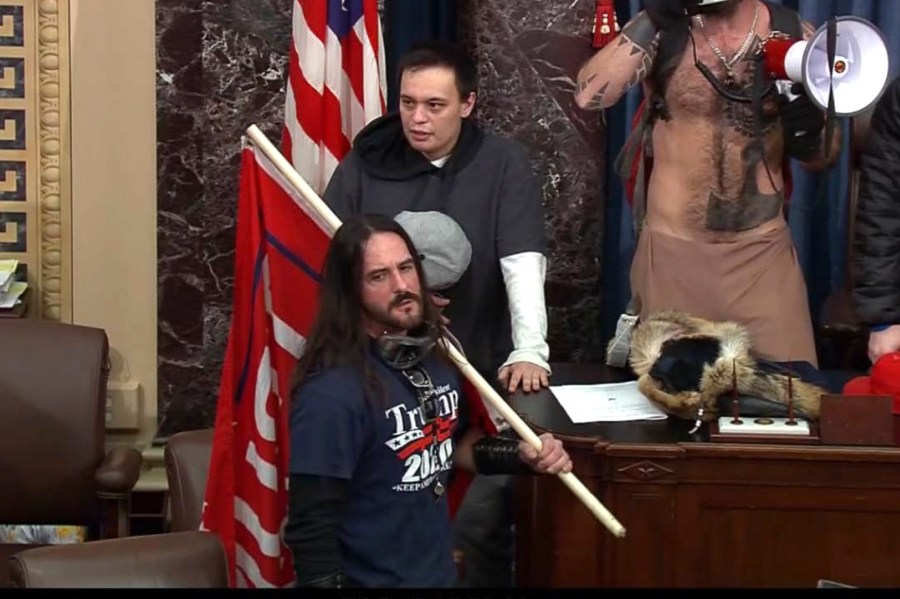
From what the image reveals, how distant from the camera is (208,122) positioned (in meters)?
4.69

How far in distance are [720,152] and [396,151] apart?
0.83 metres

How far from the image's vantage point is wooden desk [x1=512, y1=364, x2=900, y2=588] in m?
3.26

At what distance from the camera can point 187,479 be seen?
3707mm

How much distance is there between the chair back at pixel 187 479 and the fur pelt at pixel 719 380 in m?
1.09

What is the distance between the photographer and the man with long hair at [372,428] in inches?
111

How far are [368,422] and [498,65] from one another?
207 cm

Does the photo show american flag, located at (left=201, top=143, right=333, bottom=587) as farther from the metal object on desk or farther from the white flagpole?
the metal object on desk

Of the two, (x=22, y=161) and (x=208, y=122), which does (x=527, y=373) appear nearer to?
(x=208, y=122)

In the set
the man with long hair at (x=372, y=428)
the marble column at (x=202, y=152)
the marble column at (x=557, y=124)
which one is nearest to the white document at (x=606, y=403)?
the man with long hair at (x=372, y=428)

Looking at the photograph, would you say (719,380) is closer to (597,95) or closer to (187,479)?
(597,95)

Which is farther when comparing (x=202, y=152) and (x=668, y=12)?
(x=202, y=152)

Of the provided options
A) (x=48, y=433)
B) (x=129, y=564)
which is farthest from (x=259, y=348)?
(x=48, y=433)

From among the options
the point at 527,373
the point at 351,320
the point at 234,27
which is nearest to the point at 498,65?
the point at 234,27

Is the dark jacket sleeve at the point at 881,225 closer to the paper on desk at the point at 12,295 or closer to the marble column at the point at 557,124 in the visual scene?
the marble column at the point at 557,124
